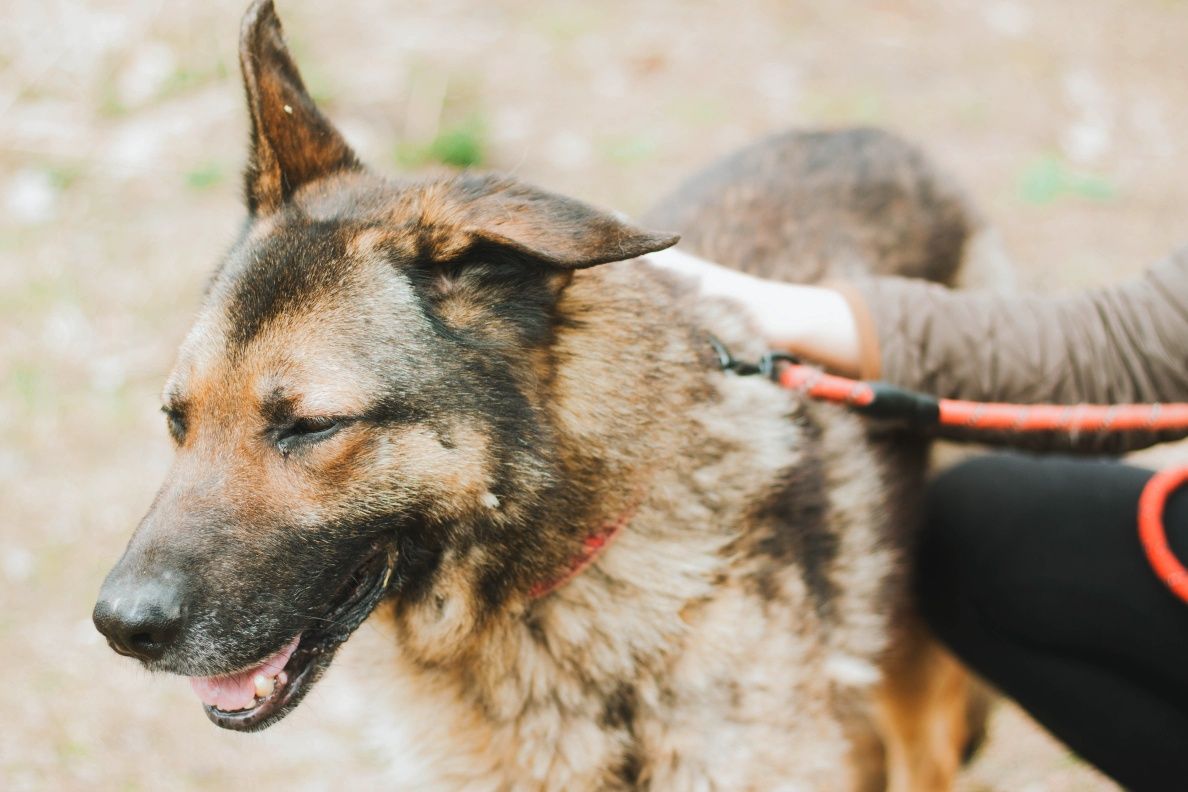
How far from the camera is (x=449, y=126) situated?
626 cm

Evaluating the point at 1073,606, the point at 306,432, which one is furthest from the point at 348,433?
the point at 1073,606

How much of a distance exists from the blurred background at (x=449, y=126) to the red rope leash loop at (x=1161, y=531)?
5.45 ft

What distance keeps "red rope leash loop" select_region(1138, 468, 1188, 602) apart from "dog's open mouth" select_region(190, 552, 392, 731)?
165 centimetres

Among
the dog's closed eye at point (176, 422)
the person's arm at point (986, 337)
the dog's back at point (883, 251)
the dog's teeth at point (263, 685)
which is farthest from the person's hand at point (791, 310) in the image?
the dog's teeth at point (263, 685)

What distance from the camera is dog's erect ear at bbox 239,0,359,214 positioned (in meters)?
2.20

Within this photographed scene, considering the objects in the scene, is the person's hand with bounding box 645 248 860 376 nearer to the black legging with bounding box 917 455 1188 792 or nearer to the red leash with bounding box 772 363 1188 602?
the red leash with bounding box 772 363 1188 602

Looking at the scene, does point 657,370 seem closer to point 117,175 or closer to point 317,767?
point 317,767

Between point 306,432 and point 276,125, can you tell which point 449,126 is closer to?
point 276,125

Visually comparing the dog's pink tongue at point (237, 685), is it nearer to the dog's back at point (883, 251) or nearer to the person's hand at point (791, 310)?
the person's hand at point (791, 310)

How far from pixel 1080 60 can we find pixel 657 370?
6428mm

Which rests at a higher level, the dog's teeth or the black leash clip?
the black leash clip

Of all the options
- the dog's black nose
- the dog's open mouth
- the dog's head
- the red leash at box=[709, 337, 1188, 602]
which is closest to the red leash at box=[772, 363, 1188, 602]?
the red leash at box=[709, 337, 1188, 602]

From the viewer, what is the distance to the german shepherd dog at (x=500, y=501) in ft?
6.12

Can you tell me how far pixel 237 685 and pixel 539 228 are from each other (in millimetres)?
1037
